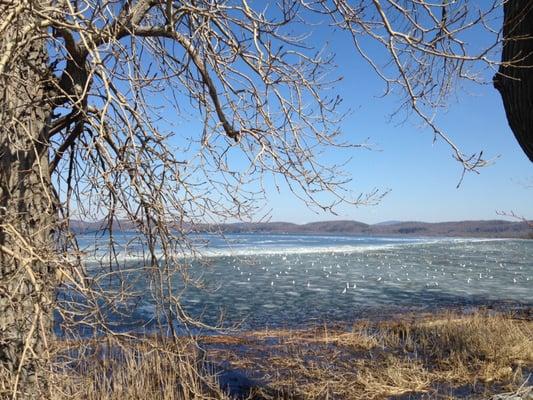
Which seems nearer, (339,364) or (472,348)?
(339,364)

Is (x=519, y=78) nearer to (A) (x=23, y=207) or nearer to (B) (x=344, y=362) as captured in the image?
(A) (x=23, y=207)

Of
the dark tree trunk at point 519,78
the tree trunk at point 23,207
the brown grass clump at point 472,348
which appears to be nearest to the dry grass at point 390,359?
the brown grass clump at point 472,348

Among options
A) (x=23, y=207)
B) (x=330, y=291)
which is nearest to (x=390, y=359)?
(x=23, y=207)

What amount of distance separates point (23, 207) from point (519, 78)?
4686 millimetres

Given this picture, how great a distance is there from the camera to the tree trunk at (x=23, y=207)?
3.51m

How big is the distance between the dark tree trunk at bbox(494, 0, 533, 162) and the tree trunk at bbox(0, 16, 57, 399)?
4226 mm

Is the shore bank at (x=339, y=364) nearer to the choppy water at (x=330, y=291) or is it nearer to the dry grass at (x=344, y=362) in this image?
the dry grass at (x=344, y=362)

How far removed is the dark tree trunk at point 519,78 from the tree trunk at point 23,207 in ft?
13.9

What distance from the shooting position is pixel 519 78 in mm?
5344

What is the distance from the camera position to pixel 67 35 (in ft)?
13.4

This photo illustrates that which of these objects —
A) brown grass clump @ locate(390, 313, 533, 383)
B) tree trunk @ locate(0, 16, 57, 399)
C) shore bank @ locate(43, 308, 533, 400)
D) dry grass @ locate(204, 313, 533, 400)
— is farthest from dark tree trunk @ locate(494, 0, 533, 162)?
tree trunk @ locate(0, 16, 57, 399)

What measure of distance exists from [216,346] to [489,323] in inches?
227

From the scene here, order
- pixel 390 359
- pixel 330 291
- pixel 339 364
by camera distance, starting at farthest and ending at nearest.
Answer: pixel 330 291 < pixel 339 364 < pixel 390 359

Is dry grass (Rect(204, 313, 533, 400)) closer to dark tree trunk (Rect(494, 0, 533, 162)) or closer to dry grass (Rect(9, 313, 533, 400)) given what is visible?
dry grass (Rect(9, 313, 533, 400))
